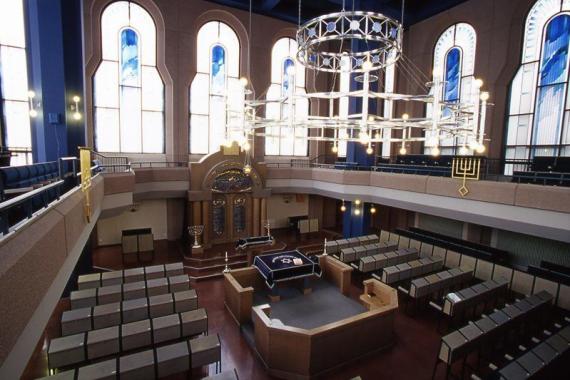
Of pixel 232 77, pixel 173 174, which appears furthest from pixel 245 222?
pixel 232 77

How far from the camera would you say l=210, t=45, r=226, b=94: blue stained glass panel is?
13852 millimetres

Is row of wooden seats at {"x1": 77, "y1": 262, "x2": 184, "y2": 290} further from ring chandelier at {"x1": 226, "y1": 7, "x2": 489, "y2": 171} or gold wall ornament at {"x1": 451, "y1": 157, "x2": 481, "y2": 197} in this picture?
gold wall ornament at {"x1": 451, "y1": 157, "x2": 481, "y2": 197}

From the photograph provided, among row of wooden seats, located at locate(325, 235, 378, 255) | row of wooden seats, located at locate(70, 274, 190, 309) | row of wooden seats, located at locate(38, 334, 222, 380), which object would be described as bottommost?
row of wooden seats, located at locate(38, 334, 222, 380)

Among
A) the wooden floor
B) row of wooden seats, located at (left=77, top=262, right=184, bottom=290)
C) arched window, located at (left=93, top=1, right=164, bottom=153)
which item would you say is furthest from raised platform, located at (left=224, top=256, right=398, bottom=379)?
arched window, located at (left=93, top=1, right=164, bottom=153)

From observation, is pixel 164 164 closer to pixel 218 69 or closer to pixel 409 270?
pixel 218 69

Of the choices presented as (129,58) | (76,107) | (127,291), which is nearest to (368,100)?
(127,291)

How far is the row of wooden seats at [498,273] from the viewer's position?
7.44 meters

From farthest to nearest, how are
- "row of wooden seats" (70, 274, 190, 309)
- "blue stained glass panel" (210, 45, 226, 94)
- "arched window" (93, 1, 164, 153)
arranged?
1. "blue stained glass panel" (210, 45, 226, 94)
2. "arched window" (93, 1, 164, 153)
3. "row of wooden seats" (70, 274, 190, 309)

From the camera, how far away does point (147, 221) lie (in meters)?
13.4

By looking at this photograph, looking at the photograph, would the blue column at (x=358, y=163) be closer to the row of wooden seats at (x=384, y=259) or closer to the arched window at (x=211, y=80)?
the row of wooden seats at (x=384, y=259)

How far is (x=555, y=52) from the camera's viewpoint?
10656 millimetres

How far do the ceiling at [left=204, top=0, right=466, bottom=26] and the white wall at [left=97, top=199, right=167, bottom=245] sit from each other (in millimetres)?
9328

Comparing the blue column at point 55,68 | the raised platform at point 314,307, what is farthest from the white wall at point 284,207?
the blue column at point 55,68

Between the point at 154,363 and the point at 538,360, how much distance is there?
6.07m
